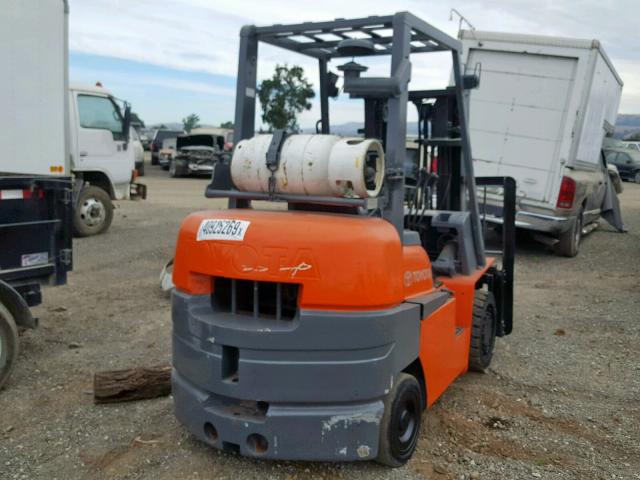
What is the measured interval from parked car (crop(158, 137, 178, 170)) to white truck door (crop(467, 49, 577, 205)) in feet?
76.0

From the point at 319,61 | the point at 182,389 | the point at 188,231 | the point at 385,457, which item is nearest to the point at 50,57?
the point at 319,61

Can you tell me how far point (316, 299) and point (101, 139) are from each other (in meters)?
9.77

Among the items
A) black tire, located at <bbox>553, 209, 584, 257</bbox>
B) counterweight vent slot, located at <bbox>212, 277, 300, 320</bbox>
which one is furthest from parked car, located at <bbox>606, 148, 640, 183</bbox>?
counterweight vent slot, located at <bbox>212, 277, 300, 320</bbox>

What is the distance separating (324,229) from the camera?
127 inches

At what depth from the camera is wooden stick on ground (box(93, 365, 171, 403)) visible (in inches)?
177

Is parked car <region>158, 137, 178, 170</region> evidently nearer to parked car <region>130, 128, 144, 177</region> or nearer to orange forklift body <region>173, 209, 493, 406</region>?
parked car <region>130, 128, 144, 177</region>

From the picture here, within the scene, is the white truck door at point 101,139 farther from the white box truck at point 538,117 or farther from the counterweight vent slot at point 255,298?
the counterweight vent slot at point 255,298

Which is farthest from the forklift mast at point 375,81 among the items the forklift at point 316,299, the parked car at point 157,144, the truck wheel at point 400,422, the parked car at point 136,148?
the parked car at point 157,144

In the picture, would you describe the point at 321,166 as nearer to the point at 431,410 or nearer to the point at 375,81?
the point at 375,81

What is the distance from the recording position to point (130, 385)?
4.52m

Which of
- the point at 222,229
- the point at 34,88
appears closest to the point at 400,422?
the point at 222,229

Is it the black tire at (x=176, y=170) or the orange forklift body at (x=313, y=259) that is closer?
the orange forklift body at (x=313, y=259)

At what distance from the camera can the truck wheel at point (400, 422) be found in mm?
3406

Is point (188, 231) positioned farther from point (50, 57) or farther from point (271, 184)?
point (50, 57)
